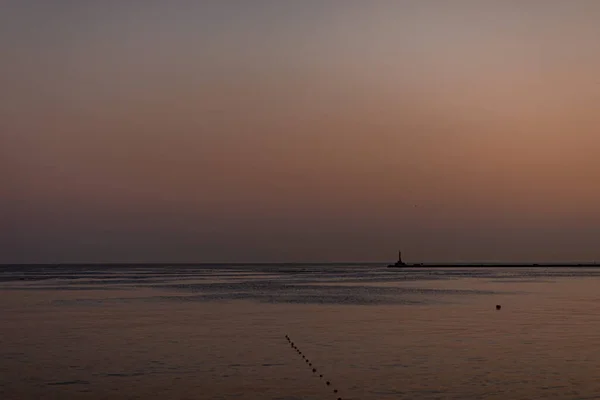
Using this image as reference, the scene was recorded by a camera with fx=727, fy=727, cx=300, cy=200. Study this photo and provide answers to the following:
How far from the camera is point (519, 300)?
198ft

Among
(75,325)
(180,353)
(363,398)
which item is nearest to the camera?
(363,398)

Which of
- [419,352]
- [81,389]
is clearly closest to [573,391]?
[419,352]

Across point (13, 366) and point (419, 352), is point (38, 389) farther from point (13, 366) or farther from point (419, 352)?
point (419, 352)

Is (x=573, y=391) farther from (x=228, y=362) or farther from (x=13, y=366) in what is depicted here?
(x=13, y=366)

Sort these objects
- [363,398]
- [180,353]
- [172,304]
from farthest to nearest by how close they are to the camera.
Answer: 1. [172,304]
2. [180,353]
3. [363,398]

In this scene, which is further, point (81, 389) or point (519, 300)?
point (519, 300)

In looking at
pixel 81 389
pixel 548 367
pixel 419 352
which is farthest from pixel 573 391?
pixel 81 389

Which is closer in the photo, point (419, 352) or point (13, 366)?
point (13, 366)

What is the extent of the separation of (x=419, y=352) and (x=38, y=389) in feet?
46.6

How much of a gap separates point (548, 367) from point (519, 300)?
36.7m

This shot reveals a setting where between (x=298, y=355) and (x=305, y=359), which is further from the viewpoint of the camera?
(x=298, y=355)

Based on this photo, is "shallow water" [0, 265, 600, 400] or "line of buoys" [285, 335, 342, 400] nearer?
"shallow water" [0, 265, 600, 400]

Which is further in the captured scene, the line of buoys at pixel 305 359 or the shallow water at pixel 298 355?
the line of buoys at pixel 305 359

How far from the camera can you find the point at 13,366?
25438 millimetres
